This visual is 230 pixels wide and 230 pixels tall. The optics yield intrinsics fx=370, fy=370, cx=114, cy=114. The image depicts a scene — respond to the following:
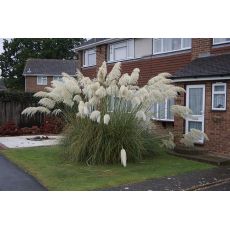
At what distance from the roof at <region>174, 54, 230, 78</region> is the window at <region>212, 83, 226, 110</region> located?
16.4 inches

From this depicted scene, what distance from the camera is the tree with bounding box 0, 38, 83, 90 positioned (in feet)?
176

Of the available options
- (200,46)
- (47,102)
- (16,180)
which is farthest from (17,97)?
(16,180)

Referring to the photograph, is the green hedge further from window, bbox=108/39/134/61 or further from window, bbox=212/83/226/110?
window, bbox=212/83/226/110

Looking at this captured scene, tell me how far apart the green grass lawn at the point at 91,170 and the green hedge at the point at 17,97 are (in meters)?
8.46

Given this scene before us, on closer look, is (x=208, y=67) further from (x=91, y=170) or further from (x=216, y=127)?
(x=91, y=170)

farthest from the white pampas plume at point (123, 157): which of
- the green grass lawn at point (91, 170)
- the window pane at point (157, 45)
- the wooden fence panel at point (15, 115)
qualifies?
the wooden fence panel at point (15, 115)

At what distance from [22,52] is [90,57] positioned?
36.5 m

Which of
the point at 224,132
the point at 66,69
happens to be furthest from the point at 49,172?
the point at 66,69

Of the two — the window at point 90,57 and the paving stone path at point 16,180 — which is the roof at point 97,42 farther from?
the paving stone path at point 16,180

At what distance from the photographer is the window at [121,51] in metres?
17.2

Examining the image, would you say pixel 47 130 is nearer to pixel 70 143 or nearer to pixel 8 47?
pixel 70 143

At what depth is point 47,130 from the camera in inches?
719

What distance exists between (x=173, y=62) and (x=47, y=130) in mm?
7380

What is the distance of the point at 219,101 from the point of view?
10.8 m
